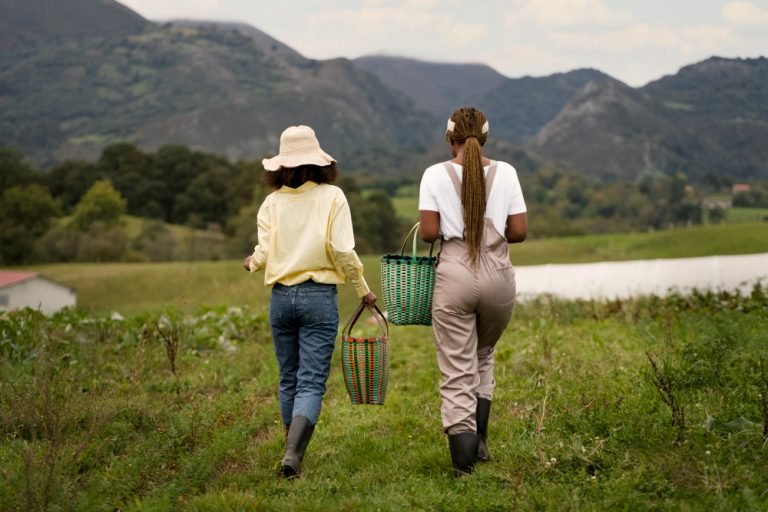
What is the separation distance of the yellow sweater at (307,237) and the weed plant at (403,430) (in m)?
1.27

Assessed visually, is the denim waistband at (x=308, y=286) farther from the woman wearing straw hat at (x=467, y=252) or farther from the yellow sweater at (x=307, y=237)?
the woman wearing straw hat at (x=467, y=252)

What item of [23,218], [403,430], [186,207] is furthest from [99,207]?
[403,430]

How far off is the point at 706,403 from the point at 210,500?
3.39 m

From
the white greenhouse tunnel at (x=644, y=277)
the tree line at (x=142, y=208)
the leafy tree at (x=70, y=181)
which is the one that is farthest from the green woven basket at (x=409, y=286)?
the leafy tree at (x=70, y=181)

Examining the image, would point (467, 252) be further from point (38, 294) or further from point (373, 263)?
point (373, 263)

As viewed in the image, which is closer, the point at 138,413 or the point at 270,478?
the point at 270,478

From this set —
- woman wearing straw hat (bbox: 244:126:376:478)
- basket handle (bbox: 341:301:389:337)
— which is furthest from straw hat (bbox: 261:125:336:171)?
basket handle (bbox: 341:301:389:337)

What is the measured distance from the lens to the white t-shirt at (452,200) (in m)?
4.94

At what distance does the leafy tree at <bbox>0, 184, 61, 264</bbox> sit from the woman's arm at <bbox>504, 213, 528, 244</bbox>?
7613 centimetres

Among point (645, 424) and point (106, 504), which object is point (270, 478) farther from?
point (645, 424)

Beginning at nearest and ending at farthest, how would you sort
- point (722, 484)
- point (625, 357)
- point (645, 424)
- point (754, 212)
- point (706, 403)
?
point (722, 484) < point (645, 424) < point (706, 403) < point (625, 357) < point (754, 212)

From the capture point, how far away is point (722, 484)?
13.8 feet

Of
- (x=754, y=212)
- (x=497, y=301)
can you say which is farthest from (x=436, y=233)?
(x=754, y=212)

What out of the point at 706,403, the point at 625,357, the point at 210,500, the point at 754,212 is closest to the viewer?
the point at 210,500
